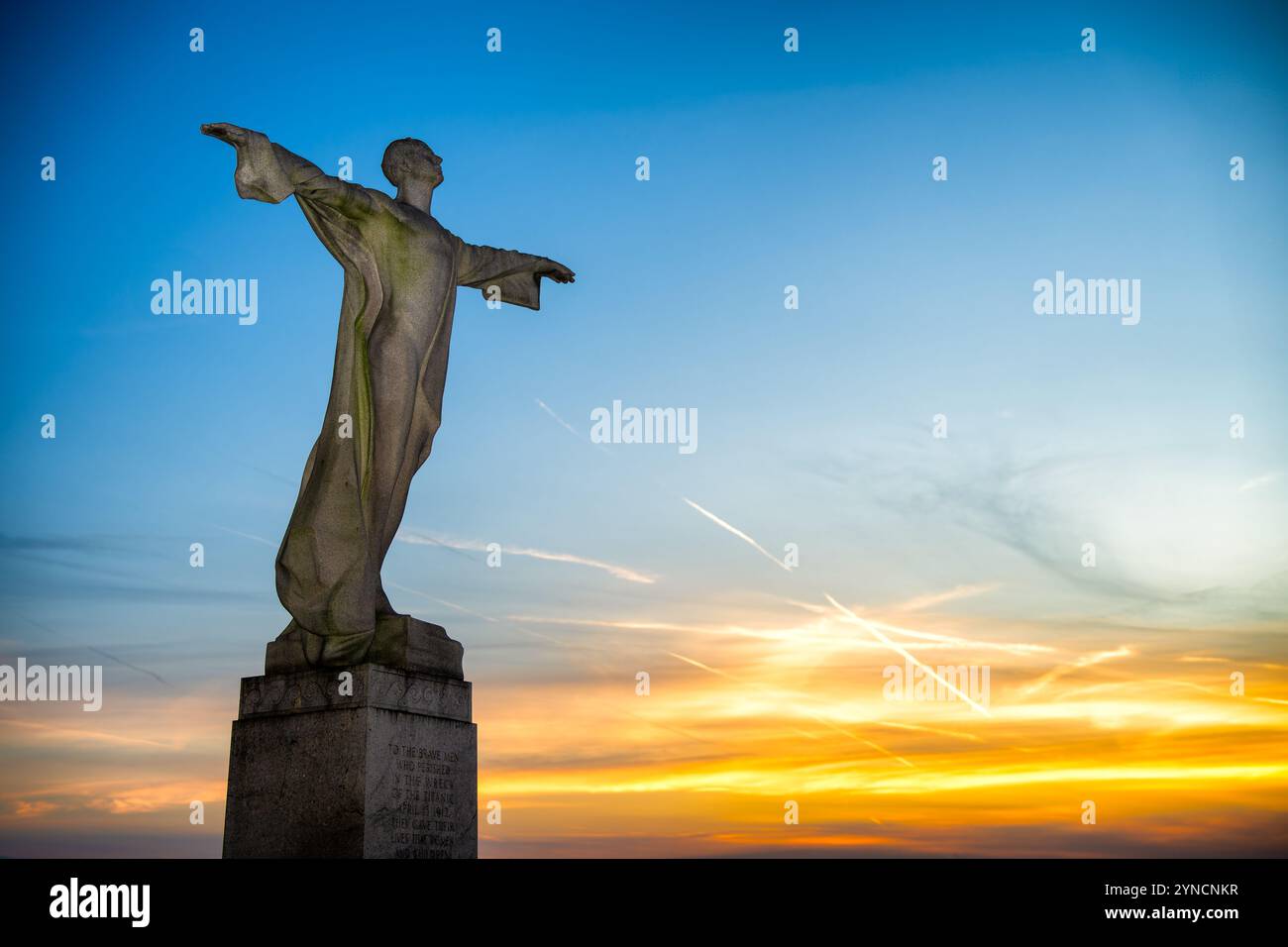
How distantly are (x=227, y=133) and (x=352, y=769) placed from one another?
240 inches

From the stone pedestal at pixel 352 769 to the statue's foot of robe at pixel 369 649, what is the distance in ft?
0.55

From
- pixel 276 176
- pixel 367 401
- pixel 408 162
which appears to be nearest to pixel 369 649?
pixel 367 401

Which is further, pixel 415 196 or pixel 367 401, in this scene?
pixel 415 196

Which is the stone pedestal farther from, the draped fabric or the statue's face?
the statue's face

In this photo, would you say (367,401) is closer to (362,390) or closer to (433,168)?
(362,390)

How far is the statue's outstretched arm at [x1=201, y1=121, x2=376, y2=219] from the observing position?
12.4 metres

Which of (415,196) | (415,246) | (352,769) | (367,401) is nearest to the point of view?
(352,769)

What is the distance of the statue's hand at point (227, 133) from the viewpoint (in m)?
12.3

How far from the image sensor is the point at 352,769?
38.8 feet

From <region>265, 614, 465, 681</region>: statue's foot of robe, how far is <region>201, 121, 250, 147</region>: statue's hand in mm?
4743

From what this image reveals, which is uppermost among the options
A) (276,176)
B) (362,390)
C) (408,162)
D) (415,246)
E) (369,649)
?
(408,162)
